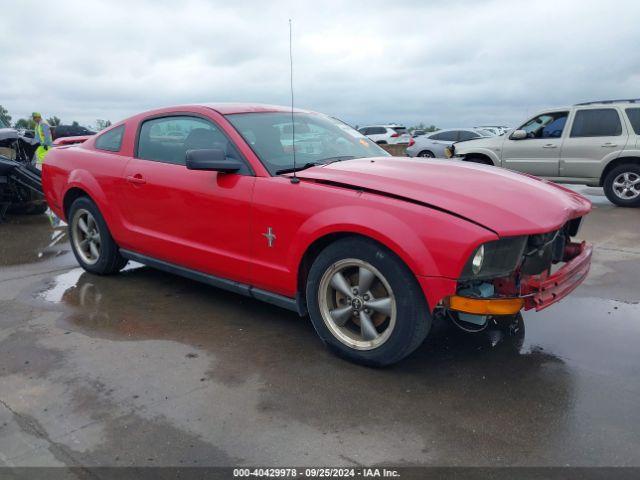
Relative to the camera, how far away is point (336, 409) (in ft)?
9.77

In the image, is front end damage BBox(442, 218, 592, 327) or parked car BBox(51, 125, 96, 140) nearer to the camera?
front end damage BBox(442, 218, 592, 327)

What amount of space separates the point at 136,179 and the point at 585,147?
27.3 ft

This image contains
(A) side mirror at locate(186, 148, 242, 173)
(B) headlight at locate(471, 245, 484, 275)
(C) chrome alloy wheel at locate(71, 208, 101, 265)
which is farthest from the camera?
(C) chrome alloy wheel at locate(71, 208, 101, 265)

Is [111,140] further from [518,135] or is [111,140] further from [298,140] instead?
[518,135]

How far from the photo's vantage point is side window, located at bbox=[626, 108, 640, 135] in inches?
382

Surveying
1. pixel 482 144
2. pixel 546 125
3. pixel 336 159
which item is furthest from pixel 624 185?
pixel 336 159

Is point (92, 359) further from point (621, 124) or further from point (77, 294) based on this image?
point (621, 124)

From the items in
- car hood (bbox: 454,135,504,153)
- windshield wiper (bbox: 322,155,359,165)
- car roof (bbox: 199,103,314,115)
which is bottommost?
car hood (bbox: 454,135,504,153)

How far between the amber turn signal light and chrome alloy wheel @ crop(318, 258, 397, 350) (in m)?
0.35

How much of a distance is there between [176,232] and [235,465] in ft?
7.51

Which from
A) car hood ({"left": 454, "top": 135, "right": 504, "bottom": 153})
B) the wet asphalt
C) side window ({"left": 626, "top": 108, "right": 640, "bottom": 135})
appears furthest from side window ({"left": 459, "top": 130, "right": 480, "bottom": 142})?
the wet asphalt

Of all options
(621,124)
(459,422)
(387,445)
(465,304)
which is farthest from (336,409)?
(621,124)

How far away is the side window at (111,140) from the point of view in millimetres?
5090

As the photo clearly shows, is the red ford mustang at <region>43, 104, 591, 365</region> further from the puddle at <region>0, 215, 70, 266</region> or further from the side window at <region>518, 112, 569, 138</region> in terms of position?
the side window at <region>518, 112, 569, 138</region>
